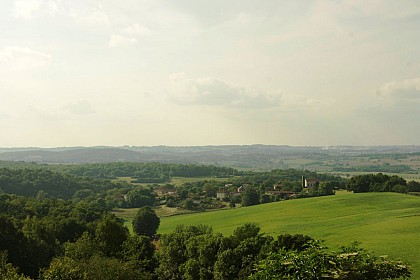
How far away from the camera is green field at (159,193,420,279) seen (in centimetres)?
4141

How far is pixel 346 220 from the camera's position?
205 feet

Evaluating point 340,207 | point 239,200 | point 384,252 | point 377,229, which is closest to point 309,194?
point 239,200

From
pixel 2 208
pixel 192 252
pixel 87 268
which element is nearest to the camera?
pixel 87 268

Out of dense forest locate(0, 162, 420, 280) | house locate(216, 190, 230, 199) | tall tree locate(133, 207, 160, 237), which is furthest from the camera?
house locate(216, 190, 230, 199)

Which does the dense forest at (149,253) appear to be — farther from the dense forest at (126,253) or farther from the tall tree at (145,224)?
the tall tree at (145,224)

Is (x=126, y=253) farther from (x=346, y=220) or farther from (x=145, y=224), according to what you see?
(x=346, y=220)

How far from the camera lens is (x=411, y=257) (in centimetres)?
3538

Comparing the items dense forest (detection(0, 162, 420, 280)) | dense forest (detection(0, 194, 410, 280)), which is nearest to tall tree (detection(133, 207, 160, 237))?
dense forest (detection(0, 162, 420, 280))

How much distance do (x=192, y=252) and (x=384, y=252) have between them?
1769 centimetres

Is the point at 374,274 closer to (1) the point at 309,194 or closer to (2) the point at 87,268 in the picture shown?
(2) the point at 87,268

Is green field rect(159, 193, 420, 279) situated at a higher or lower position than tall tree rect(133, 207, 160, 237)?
higher

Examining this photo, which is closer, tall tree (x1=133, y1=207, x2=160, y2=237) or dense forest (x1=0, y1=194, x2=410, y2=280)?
dense forest (x1=0, y1=194, x2=410, y2=280)

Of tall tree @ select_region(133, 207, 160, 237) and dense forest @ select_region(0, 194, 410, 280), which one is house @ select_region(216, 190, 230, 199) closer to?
tall tree @ select_region(133, 207, 160, 237)

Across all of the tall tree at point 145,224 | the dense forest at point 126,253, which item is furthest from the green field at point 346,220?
the dense forest at point 126,253
